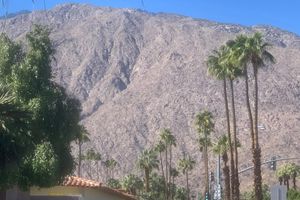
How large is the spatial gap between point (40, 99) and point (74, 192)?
30.9 ft

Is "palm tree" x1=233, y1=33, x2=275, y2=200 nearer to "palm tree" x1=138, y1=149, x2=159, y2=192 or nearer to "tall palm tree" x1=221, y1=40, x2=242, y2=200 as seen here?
"tall palm tree" x1=221, y1=40, x2=242, y2=200

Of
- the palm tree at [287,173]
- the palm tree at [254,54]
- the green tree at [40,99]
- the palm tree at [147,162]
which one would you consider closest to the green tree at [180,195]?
the palm tree at [147,162]

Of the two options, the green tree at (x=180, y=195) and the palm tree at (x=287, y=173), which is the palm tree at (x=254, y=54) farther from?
the green tree at (x=180, y=195)

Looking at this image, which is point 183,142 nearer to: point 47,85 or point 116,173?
point 116,173

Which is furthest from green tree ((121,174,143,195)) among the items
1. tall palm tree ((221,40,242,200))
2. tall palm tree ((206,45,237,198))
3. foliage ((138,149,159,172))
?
tall palm tree ((221,40,242,200))

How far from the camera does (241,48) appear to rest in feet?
195

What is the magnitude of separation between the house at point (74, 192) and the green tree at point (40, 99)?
3.56m

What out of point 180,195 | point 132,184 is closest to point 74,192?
point 132,184

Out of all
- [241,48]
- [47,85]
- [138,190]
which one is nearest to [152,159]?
[138,190]

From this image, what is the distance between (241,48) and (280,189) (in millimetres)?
44723

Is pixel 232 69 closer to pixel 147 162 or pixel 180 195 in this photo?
pixel 147 162

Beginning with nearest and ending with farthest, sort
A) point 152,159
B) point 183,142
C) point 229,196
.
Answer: point 229,196
point 152,159
point 183,142

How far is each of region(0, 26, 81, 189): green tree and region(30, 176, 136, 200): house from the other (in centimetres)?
356

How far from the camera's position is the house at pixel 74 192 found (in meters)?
34.6
